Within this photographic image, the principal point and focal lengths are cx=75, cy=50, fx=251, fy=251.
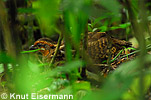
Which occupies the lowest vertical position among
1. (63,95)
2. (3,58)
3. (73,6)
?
(63,95)

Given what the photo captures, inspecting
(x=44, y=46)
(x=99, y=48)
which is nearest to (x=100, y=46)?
(x=99, y=48)

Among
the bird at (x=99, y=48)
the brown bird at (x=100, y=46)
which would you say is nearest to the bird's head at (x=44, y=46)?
the bird at (x=99, y=48)

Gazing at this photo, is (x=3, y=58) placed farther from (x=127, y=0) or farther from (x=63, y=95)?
(x=127, y=0)

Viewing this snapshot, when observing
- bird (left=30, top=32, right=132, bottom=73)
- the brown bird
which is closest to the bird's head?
bird (left=30, top=32, right=132, bottom=73)

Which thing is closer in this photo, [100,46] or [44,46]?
[100,46]

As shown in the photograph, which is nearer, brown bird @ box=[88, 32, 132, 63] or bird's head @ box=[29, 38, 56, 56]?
brown bird @ box=[88, 32, 132, 63]

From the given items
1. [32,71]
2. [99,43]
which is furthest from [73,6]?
[99,43]

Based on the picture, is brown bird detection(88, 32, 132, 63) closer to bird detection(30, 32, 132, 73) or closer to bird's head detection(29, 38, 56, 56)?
Result: bird detection(30, 32, 132, 73)

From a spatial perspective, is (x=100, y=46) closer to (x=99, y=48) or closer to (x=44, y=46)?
(x=99, y=48)

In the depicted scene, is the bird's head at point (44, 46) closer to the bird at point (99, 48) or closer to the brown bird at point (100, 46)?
the bird at point (99, 48)

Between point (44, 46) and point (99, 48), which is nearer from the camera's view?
point (99, 48)

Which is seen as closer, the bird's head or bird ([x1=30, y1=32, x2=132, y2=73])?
bird ([x1=30, y1=32, x2=132, y2=73])
